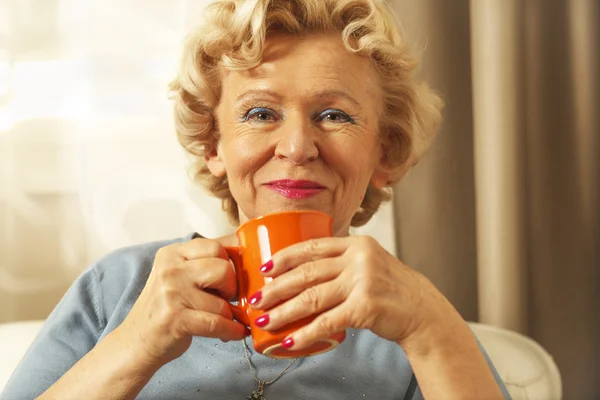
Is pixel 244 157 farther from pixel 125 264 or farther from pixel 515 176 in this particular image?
pixel 515 176

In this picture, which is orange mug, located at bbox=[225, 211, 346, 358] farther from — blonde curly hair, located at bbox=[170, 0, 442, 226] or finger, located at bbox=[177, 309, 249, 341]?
blonde curly hair, located at bbox=[170, 0, 442, 226]

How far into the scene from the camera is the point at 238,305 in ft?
2.60

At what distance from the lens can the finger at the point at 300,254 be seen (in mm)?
742

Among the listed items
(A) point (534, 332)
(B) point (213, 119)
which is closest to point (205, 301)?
(B) point (213, 119)

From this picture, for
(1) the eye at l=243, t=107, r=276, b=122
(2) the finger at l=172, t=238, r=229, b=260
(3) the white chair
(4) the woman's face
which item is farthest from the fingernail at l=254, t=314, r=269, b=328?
(3) the white chair

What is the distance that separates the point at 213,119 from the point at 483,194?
0.77m

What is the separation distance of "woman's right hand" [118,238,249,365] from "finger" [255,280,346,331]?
0.22 feet

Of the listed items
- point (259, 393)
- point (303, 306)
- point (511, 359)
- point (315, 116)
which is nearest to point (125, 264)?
point (259, 393)

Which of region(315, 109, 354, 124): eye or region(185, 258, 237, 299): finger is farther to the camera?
region(315, 109, 354, 124): eye

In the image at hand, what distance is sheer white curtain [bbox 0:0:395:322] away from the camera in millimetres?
1594

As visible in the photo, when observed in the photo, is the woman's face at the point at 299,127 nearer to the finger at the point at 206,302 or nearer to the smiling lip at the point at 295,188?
the smiling lip at the point at 295,188

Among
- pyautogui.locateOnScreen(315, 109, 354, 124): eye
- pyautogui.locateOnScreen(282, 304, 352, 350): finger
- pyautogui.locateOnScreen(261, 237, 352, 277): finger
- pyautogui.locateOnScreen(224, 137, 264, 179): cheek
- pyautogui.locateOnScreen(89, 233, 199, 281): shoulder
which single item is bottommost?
pyautogui.locateOnScreen(89, 233, 199, 281): shoulder

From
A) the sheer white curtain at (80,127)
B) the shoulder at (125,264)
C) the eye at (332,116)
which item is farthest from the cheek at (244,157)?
the sheer white curtain at (80,127)

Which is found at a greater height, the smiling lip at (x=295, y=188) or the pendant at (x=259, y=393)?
the smiling lip at (x=295, y=188)
